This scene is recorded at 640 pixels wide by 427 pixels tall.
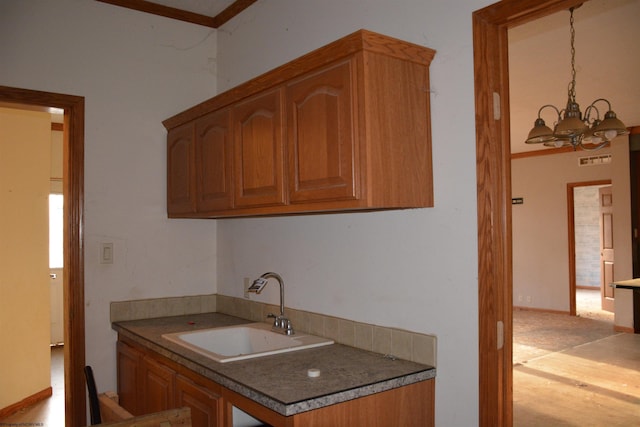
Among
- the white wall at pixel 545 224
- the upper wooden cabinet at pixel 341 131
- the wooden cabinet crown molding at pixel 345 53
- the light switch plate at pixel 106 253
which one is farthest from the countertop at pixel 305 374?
the white wall at pixel 545 224

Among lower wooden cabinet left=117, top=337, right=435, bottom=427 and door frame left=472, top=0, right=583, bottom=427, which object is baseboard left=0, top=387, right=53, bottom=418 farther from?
door frame left=472, top=0, right=583, bottom=427

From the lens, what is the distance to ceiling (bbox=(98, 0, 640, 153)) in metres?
3.38

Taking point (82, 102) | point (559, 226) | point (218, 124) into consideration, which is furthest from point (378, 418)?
point (559, 226)

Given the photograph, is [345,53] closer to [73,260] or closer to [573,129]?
[73,260]

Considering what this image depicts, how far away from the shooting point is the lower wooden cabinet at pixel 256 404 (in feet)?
5.71

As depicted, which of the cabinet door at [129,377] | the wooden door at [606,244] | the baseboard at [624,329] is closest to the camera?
the cabinet door at [129,377]

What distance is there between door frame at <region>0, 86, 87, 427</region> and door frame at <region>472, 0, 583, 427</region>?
231cm

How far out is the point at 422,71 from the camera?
206 cm

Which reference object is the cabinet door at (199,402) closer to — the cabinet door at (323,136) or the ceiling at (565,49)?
the cabinet door at (323,136)

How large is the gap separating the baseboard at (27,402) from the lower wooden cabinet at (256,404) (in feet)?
7.14

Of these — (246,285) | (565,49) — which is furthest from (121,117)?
(565,49)

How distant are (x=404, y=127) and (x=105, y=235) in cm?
208

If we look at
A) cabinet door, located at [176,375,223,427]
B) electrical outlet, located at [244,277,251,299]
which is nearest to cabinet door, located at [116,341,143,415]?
cabinet door, located at [176,375,223,427]

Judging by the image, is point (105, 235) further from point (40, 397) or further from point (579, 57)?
point (579, 57)
